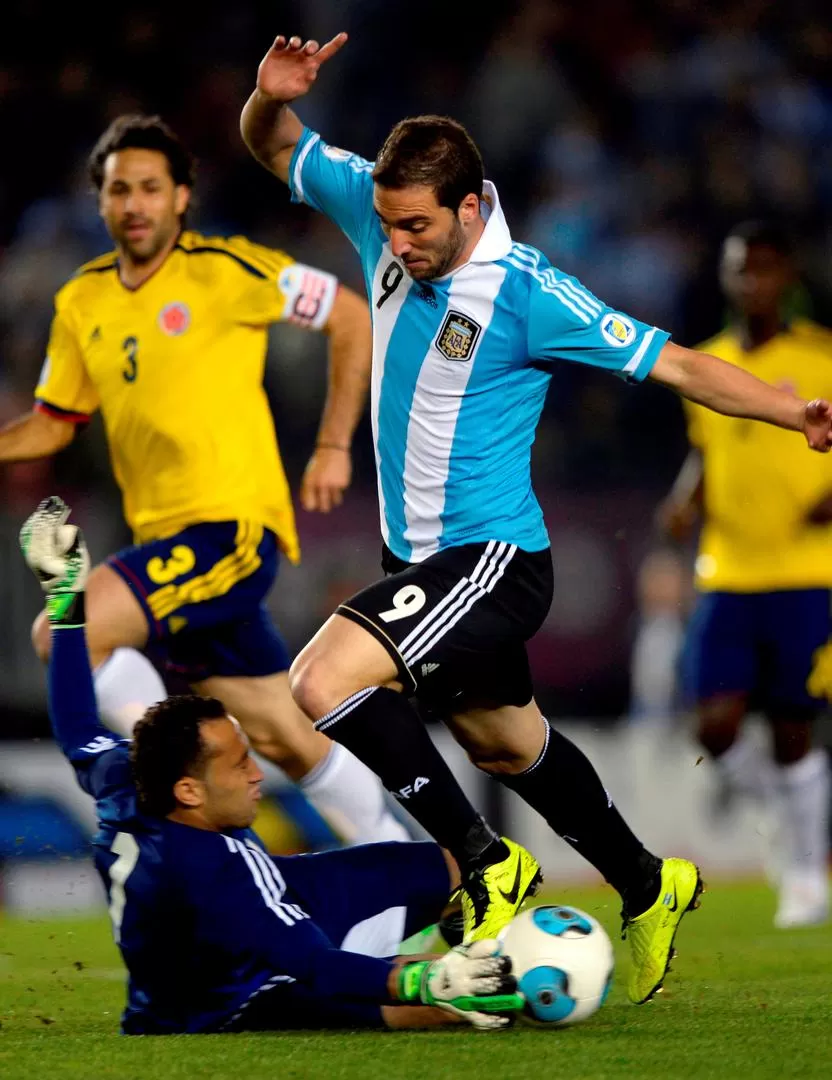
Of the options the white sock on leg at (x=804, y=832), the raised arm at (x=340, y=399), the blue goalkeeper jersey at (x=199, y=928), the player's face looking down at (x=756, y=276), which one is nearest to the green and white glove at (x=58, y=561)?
the blue goalkeeper jersey at (x=199, y=928)

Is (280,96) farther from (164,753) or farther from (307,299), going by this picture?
(164,753)

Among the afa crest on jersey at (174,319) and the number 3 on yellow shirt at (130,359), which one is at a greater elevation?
the afa crest on jersey at (174,319)

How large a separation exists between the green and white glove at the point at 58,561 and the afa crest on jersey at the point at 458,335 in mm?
1100

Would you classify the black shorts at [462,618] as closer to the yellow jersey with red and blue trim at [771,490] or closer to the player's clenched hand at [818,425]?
the player's clenched hand at [818,425]

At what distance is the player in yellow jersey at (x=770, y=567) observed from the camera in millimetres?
7879

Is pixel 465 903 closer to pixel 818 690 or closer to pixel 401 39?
pixel 818 690

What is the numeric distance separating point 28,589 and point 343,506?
1.82 meters

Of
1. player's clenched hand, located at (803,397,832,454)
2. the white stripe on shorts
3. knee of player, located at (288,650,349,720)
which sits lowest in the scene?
knee of player, located at (288,650,349,720)

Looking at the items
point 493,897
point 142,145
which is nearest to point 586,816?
point 493,897

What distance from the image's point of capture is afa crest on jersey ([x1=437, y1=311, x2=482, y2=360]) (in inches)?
187

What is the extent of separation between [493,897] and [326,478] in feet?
5.83

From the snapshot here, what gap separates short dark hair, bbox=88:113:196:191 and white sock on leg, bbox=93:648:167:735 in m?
1.63

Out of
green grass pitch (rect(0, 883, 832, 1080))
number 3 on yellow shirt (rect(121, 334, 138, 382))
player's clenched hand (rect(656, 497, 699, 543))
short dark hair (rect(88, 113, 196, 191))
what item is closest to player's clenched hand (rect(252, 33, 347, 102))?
short dark hair (rect(88, 113, 196, 191))

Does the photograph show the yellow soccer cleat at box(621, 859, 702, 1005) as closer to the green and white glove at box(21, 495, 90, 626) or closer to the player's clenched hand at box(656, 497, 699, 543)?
the green and white glove at box(21, 495, 90, 626)
